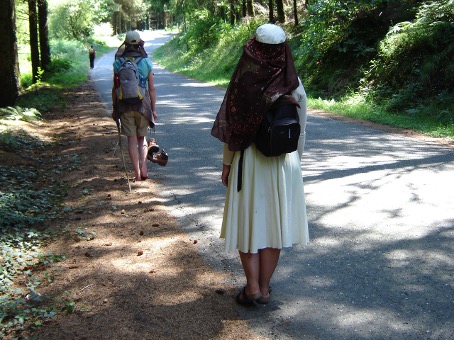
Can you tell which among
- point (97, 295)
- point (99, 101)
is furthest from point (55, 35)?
point (97, 295)

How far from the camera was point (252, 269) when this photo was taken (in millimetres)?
4238

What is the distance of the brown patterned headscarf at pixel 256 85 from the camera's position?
155 inches

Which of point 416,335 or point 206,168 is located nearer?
point 416,335

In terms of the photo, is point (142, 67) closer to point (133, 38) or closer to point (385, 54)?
point (133, 38)

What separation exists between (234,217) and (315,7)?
1875cm

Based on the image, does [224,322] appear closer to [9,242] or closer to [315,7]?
[9,242]

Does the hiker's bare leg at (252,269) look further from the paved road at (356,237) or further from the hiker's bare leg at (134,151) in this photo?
the hiker's bare leg at (134,151)

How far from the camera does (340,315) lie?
4113mm

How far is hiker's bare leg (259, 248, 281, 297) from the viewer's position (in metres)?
4.22

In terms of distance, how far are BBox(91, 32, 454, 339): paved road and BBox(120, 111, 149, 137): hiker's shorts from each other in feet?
3.00

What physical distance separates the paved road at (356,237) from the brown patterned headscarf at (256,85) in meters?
1.36

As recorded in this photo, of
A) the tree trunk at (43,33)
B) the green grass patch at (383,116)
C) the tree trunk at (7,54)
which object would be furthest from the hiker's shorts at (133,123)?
the tree trunk at (43,33)

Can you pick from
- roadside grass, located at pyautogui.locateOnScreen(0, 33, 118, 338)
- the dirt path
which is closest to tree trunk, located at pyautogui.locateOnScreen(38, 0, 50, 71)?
roadside grass, located at pyautogui.locateOnScreen(0, 33, 118, 338)

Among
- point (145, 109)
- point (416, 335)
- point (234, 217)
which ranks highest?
point (145, 109)
